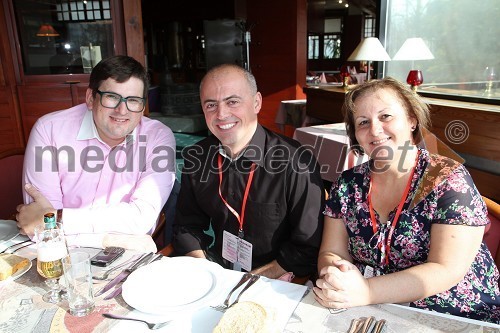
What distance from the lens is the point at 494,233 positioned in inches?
53.4

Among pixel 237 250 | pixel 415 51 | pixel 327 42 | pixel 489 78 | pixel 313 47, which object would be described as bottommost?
pixel 237 250

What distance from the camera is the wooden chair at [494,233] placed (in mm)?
1352

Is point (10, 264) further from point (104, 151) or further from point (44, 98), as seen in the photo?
point (44, 98)

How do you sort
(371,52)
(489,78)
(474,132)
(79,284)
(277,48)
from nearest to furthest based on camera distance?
(79,284) < (474,132) < (489,78) < (371,52) < (277,48)

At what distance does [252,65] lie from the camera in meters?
8.59

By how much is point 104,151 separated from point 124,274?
87 cm

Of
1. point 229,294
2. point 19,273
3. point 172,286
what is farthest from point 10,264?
point 229,294

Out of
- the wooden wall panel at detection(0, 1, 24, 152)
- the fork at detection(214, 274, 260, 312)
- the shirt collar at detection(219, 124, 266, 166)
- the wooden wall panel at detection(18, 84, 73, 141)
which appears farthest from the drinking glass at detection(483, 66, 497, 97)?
the wooden wall panel at detection(0, 1, 24, 152)

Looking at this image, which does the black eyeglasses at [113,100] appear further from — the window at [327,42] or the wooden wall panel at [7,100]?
the window at [327,42]

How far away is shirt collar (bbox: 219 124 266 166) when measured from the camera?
162 centimetres

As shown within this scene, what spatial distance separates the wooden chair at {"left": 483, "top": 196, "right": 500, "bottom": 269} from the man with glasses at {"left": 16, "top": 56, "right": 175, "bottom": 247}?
1294 mm

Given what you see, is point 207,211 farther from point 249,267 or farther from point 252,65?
point 252,65

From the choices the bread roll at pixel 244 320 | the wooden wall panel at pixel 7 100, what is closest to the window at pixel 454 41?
the bread roll at pixel 244 320

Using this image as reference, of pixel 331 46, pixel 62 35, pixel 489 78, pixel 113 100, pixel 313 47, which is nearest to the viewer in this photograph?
pixel 113 100
